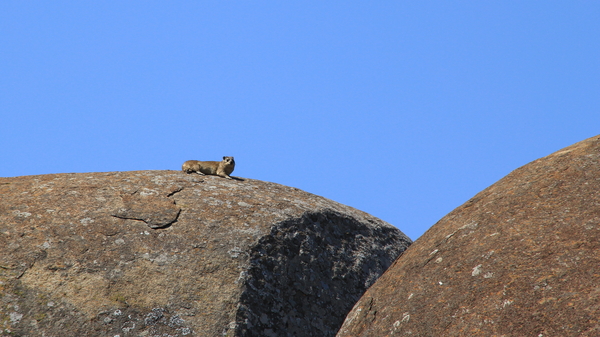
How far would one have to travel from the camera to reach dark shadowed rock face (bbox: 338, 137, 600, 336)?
17.7 ft

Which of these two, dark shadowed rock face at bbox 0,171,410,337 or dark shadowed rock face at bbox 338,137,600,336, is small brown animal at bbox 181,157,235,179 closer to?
dark shadowed rock face at bbox 0,171,410,337

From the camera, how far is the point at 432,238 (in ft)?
24.4

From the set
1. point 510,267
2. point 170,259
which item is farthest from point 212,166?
point 510,267

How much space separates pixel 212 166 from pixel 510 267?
1183 centimetres

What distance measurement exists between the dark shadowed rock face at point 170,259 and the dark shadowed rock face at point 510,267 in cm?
350

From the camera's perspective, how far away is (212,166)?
16.8m

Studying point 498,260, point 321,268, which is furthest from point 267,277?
point 498,260

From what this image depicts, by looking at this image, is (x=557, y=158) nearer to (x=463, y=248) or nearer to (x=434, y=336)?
(x=463, y=248)

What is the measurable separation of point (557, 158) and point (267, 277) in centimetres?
530

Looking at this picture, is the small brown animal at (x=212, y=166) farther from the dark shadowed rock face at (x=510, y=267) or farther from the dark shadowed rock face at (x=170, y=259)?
the dark shadowed rock face at (x=510, y=267)

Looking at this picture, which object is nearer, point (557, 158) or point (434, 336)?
point (434, 336)

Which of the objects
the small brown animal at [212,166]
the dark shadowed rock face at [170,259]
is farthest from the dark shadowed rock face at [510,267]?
the small brown animal at [212,166]

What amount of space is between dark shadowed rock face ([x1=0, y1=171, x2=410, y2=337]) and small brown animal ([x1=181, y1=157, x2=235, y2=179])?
3.74 m

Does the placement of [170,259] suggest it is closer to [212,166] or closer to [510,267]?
[510,267]
